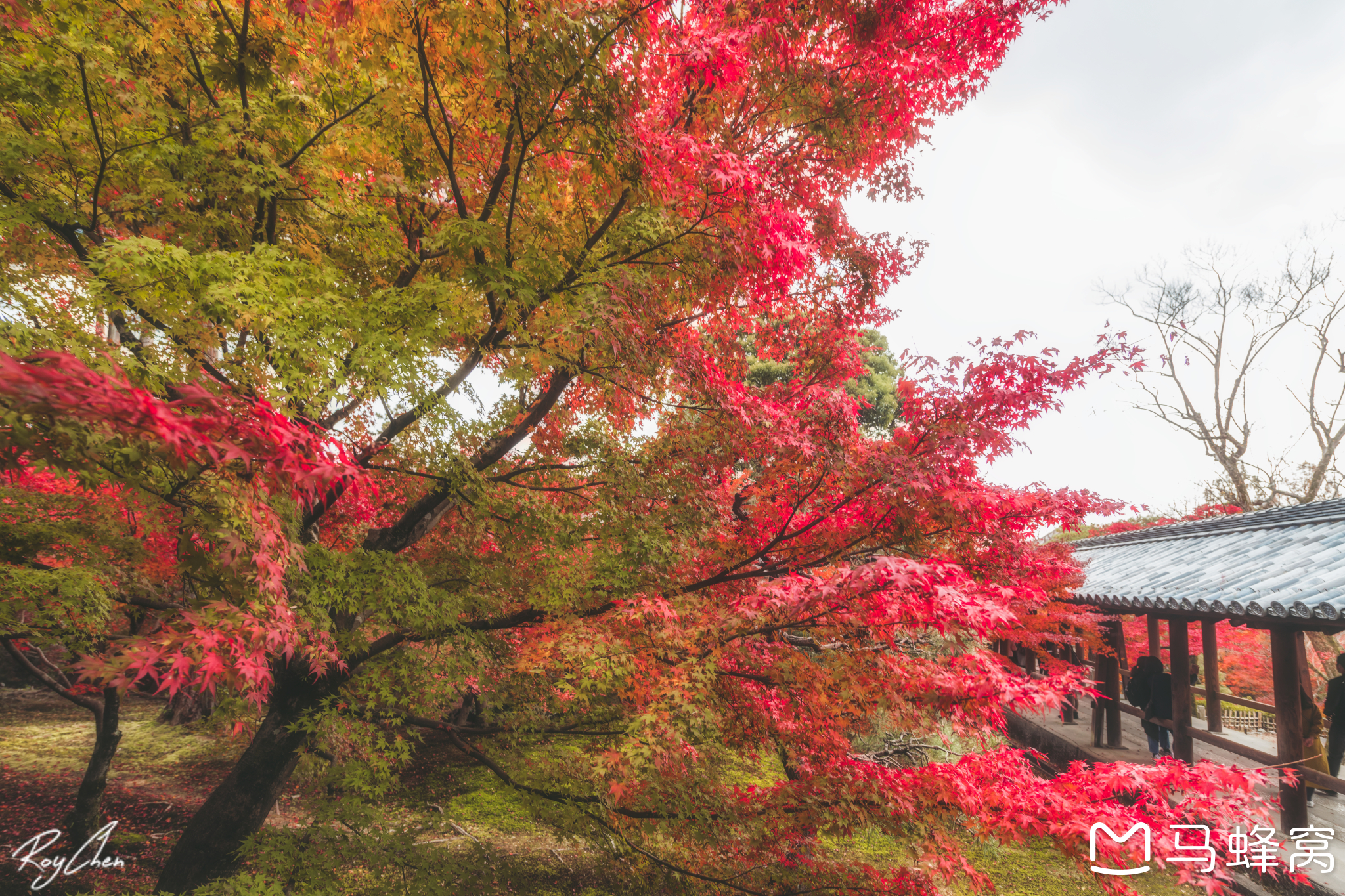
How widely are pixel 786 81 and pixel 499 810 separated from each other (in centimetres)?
891

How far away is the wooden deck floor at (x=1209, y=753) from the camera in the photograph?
5586 millimetres

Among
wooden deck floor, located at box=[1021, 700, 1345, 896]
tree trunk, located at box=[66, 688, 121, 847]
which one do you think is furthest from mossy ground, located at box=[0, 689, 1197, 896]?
wooden deck floor, located at box=[1021, 700, 1345, 896]

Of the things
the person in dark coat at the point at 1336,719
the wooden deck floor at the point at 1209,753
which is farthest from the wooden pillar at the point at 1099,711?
the person in dark coat at the point at 1336,719

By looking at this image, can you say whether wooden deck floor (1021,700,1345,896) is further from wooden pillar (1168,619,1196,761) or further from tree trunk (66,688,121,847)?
tree trunk (66,688,121,847)

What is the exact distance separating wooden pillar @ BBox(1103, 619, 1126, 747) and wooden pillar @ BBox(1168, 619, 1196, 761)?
1918mm

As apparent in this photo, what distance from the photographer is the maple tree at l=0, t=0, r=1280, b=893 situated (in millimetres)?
2883

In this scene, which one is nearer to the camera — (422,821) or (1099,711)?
(422,821)

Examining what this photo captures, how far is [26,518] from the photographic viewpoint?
3656 millimetres

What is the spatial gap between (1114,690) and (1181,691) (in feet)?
7.74

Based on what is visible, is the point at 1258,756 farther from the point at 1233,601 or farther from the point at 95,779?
→ the point at 95,779

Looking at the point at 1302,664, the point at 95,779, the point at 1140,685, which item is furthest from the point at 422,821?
the point at 1140,685

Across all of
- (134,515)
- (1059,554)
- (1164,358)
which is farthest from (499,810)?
(1164,358)

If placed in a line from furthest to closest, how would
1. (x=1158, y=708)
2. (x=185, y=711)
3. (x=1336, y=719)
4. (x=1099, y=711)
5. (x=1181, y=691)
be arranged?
(x=185, y=711), (x=1099, y=711), (x=1158, y=708), (x=1181, y=691), (x=1336, y=719)

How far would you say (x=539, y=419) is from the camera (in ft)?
14.7
